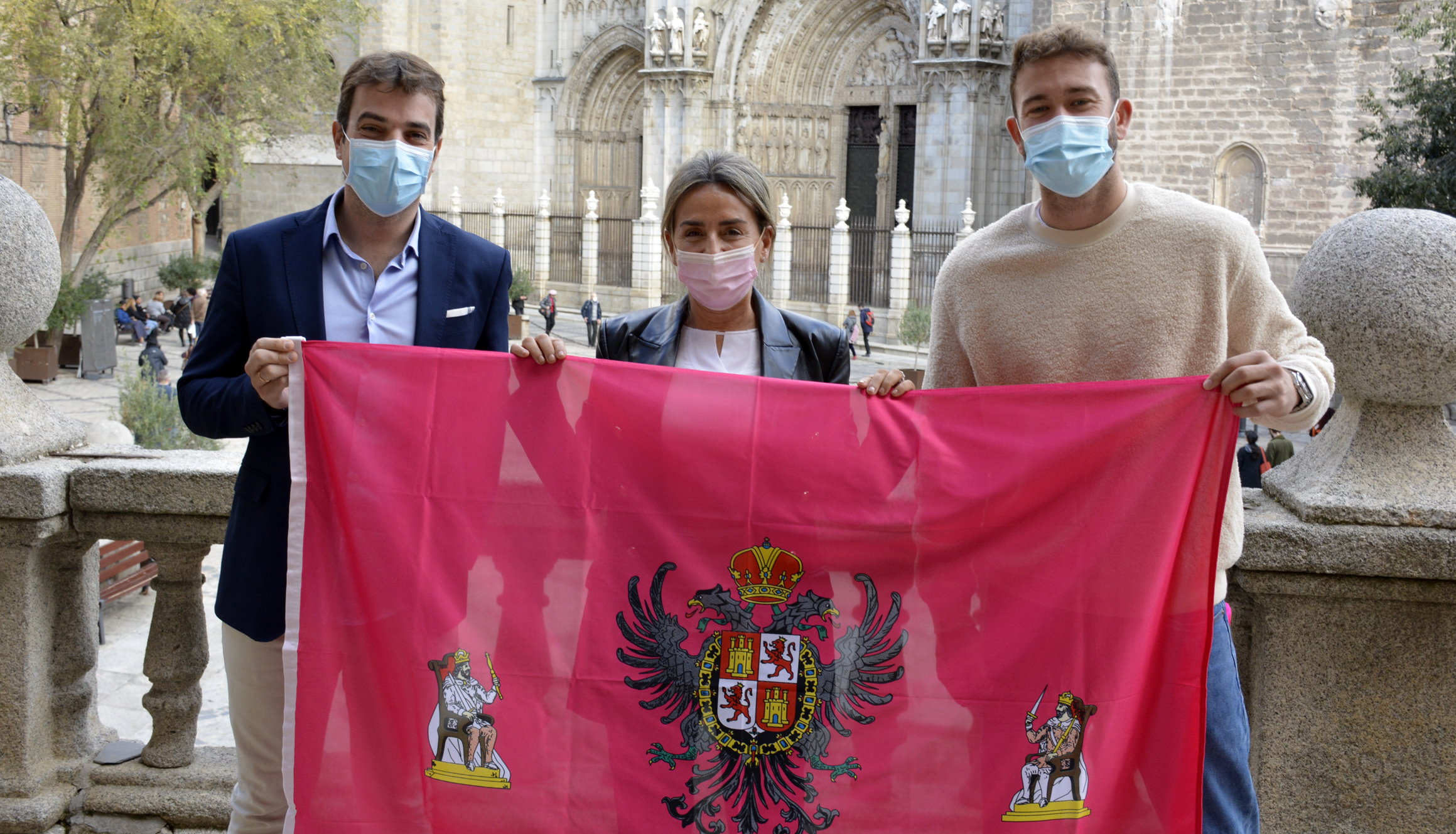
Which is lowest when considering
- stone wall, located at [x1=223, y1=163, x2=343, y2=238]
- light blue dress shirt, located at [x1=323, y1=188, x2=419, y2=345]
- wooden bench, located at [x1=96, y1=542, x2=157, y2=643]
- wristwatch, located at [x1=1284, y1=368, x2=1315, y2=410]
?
wooden bench, located at [x1=96, y1=542, x2=157, y2=643]

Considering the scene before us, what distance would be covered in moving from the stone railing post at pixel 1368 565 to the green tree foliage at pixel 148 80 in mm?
18072

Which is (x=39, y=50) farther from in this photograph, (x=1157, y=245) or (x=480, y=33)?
(x=1157, y=245)

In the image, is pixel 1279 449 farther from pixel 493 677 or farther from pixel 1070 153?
pixel 493 677

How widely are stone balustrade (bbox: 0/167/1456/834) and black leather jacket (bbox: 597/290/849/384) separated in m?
1.03

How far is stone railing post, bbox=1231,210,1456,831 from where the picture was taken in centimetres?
276

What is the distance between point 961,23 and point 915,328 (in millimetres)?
6321

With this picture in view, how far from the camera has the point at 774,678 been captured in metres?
2.61

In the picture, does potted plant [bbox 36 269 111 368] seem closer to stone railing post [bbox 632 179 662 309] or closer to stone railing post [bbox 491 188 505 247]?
stone railing post [bbox 632 179 662 309]

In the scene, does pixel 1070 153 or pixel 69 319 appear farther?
pixel 69 319

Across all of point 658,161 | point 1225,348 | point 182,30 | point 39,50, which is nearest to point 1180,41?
point 658,161

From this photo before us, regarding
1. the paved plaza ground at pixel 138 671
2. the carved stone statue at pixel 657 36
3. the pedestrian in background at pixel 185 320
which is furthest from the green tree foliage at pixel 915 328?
the paved plaza ground at pixel 138 671

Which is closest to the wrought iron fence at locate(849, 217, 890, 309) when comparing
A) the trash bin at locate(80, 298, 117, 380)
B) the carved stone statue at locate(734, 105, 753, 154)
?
the carved stone statue at locate(734, 105, 753, 154)

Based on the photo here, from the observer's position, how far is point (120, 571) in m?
7.71

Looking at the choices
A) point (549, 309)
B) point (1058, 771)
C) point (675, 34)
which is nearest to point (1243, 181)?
point (549, 309)
